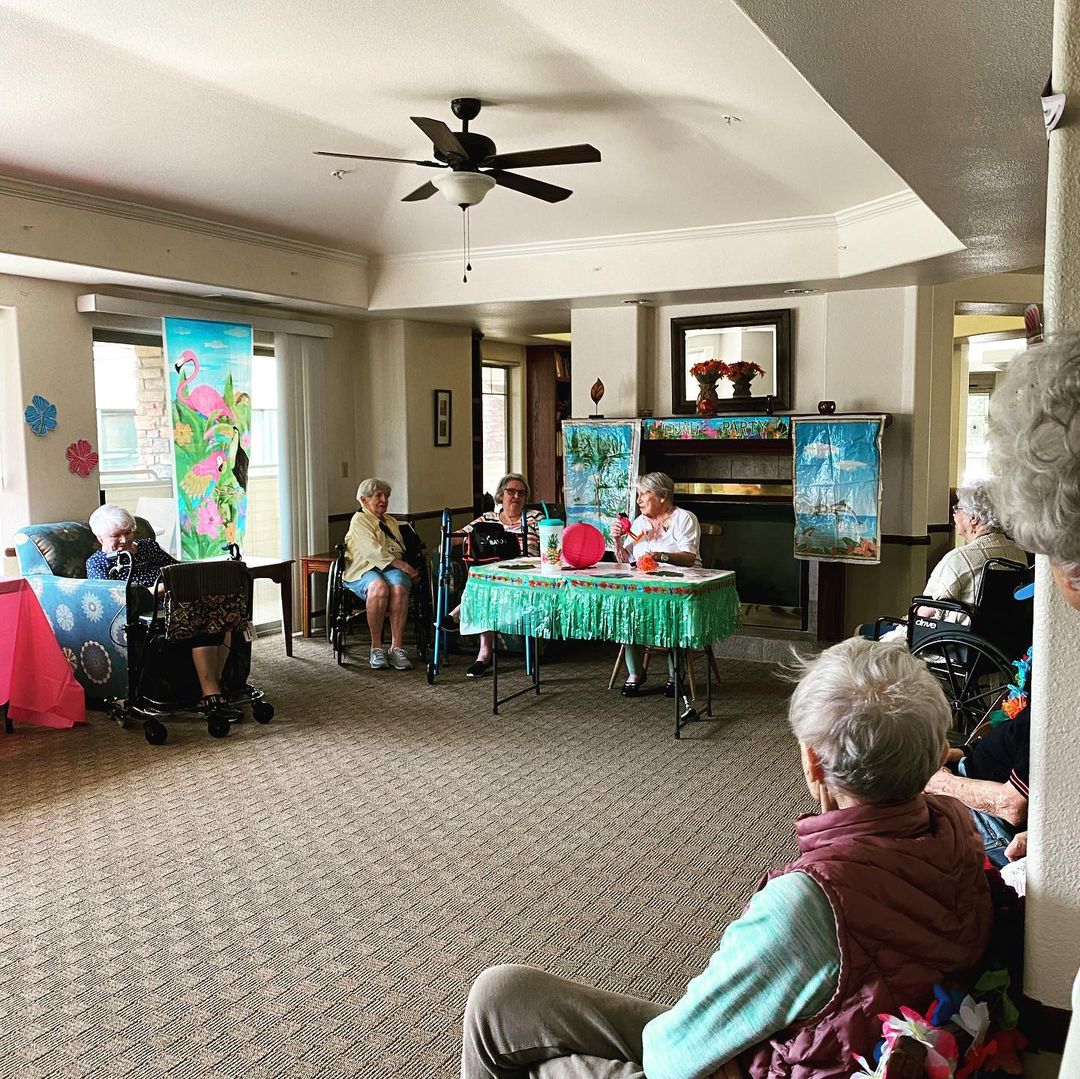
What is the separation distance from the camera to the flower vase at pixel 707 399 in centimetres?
696

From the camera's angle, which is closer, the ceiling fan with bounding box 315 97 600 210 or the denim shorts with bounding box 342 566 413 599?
the ceiling fan with bounding box 315 97 600 210

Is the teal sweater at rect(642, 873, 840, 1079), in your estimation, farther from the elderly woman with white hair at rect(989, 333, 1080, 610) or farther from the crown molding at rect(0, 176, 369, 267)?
the crown molding at rect(0, 176, 369, 267)

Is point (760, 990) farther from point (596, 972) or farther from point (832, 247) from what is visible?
point (832, 247)

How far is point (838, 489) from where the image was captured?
255 inches

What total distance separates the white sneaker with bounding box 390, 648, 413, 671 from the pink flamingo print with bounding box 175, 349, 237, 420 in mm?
2010

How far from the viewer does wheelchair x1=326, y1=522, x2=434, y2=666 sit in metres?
6.61

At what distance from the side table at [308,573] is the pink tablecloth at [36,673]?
2.23m

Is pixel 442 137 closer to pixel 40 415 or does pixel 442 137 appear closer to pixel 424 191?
pixel 424 191

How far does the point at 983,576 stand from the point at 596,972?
2452 mm

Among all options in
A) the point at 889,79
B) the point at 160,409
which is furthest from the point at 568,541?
the point at 160,409

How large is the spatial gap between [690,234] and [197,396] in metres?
3.37

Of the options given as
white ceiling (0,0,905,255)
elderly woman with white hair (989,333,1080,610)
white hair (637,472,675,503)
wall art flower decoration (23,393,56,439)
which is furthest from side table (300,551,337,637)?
elderly woman with white hair (989,333,1080,610)

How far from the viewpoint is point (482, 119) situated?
4594 mm

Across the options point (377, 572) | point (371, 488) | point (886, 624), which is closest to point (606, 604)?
point (886, 624)
